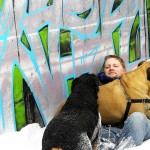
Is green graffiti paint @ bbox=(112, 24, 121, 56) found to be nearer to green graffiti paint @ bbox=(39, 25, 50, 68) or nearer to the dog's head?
green graffiti paint @ bbox=(39, 25, 50, 68)

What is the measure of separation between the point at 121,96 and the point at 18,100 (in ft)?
3.06

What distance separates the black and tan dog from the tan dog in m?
0.22

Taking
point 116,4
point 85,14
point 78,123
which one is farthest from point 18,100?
point 116,4

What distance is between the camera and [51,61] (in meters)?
4.16

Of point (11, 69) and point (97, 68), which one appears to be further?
point (97, 68)

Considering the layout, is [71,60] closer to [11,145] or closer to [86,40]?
[86,40]

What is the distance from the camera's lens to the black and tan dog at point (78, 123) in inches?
108

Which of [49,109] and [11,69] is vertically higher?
[11,69]

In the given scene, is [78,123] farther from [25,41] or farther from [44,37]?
[44,37]

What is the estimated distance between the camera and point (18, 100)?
381 centimetres

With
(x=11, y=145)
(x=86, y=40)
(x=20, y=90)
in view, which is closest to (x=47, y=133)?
(x=11, y=145)

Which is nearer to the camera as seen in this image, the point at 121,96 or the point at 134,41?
the point at 121,96

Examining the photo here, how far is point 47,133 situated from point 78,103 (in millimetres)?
441

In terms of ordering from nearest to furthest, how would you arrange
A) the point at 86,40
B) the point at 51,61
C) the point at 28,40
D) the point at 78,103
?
the point at 78,103
the point at 28,40
the point at 51,61
the point at 86,40
